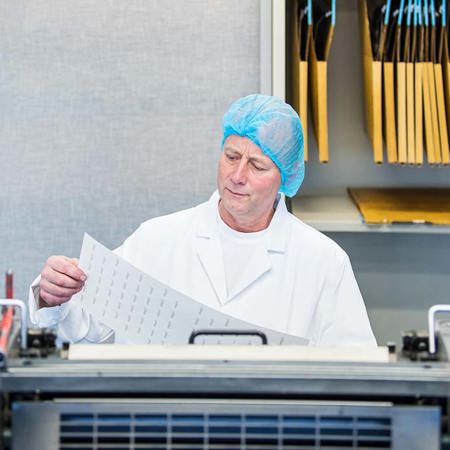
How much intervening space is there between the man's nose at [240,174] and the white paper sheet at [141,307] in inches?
15.2

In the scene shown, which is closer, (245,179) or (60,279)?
(60,279)

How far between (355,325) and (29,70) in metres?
1.04

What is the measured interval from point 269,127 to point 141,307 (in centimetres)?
53

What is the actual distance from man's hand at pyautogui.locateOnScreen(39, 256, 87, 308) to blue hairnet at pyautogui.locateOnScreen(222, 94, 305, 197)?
1.46 feet

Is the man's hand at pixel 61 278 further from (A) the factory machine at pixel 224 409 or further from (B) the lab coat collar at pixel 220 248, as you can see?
(A) the factory machine at pixel 224 409

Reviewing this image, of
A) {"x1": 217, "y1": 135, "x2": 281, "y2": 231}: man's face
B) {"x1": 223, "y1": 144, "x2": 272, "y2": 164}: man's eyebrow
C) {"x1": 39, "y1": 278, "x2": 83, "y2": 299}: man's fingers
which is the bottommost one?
{"x1": 39, "y1": 278, "x2": 83, "y2": 299}: man's fingers

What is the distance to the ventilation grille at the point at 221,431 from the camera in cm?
87

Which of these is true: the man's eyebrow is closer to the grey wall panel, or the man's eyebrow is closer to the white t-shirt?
the white t-shirt

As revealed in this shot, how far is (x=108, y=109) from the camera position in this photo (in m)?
2.29

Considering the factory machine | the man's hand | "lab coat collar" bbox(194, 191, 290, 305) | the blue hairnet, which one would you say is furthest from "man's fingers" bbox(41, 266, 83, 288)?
the factory machine

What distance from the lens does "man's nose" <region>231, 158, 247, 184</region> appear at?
174 cm

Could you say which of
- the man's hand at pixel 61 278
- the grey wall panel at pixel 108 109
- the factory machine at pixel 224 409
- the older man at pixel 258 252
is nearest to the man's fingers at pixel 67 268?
the man's hand at pixel 61 278

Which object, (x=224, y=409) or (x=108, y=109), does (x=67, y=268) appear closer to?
(x=224, y=409)

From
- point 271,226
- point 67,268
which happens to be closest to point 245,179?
point 271,226
